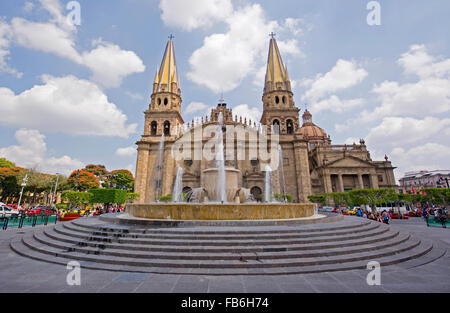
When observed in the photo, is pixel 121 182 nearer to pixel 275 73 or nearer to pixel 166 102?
pixel 166 102

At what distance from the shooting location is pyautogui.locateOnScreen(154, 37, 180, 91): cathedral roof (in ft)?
126

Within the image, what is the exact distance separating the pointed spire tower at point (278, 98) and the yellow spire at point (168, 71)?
57.6ft

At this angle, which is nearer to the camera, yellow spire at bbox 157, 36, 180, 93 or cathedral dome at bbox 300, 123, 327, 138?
yellow spire at bbox 157, 36, 180, 93

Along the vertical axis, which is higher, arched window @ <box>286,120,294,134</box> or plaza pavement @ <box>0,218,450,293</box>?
arched window @ <box>286,120,294,134</box>

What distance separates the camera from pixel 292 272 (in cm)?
436

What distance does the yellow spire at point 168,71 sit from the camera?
38312 mm

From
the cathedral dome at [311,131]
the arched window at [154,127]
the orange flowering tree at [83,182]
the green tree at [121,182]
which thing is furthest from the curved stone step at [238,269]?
the green tree at [121,182]

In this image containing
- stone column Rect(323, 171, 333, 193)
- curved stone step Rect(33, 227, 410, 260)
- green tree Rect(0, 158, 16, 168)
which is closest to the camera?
curved stone step Rect(33, 227, 410, 260)

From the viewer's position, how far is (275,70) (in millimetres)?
38969

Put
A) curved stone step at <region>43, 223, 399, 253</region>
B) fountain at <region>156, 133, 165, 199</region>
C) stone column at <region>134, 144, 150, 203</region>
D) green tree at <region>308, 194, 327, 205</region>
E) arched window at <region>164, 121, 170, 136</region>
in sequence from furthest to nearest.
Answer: arched window at <region>164, 121, 170, 136</region> < fountain at <region>156, 133, 165, 199</region> < stone column at <region>134, 144, 150, 203</region> < green tree at <region>308, 194, 327, 205</region> < curved stone step at <region>43, 223, 399, 253</region>

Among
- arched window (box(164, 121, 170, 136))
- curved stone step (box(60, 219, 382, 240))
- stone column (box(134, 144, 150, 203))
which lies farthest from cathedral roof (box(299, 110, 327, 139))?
curved stone step (box(60, 219, 382, 240))

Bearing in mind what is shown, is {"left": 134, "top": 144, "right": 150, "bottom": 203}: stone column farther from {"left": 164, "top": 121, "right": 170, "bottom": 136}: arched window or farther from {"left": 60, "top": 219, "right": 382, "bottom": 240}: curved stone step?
{"left": 60, "top": 219, "right": 382, "bottom": 240}: curved stone step
